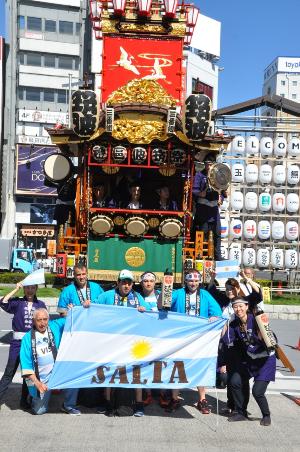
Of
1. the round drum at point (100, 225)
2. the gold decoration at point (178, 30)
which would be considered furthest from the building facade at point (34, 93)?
the round drum at point (100, 225)

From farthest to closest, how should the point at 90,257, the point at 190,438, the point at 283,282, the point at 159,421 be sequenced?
the point at 283,282
the point at 90,257
the point at 159,421
the point at 190,438

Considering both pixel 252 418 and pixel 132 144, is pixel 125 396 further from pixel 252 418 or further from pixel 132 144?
pixel 132 144

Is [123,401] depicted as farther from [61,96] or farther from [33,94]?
[61,96]

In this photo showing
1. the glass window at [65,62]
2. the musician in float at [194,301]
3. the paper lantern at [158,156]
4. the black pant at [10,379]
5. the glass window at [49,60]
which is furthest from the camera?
the glass window at [65,62]

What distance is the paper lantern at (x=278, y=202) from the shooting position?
25969 mm

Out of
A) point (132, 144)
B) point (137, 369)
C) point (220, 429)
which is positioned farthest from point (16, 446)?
point (132, 144)

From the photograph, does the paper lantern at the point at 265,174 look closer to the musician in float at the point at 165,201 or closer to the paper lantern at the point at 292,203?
the paper lantern at the point at 292,203

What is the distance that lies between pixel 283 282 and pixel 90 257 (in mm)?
14812

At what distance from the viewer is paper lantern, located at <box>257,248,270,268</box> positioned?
25641mm

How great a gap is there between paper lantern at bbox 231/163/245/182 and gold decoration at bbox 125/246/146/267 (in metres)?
13.5

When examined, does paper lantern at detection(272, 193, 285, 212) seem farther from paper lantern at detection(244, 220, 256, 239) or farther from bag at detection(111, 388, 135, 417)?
bag at detection(111, 388, 135, 417)

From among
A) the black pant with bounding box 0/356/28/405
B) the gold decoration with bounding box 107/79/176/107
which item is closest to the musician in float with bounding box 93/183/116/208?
the gold decoration with bounding box 107/79/176/107

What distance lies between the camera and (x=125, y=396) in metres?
7.61

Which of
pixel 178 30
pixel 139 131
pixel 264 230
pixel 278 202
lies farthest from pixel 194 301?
pixel 278 202
